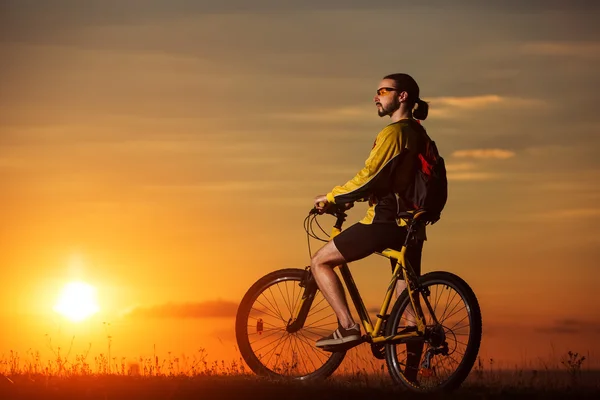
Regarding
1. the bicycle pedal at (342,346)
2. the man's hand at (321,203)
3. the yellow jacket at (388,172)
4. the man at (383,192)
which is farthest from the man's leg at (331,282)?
the yellow jacket at (388,172)

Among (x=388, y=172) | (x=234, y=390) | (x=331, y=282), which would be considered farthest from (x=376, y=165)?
(x=234, y=390)

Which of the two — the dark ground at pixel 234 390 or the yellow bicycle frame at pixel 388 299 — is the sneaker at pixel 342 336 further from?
the dark ground at pixel 234 390

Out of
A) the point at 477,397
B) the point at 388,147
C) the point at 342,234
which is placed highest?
the point at 388,147

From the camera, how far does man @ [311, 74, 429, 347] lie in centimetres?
1086

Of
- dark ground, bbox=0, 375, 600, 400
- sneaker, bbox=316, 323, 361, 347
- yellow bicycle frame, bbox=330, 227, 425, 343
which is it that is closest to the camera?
dark ground, bbox=0, 375, 600, 400

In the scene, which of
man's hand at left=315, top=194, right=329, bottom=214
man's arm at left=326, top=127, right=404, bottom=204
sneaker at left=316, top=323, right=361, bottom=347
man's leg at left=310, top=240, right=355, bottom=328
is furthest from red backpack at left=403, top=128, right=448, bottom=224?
sneaker at left=316, top=323, right=361, bottom=347

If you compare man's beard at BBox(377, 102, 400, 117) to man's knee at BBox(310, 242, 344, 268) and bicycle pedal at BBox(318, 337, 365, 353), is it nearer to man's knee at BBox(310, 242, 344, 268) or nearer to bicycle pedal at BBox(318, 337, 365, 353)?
man's knee at BBox(310, 242, 344, 268)

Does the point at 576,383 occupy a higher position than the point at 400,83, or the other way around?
the point at 400,83

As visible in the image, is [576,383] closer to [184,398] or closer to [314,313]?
[314,313]

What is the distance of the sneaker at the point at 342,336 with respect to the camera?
36.9 feet

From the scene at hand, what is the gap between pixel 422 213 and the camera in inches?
428

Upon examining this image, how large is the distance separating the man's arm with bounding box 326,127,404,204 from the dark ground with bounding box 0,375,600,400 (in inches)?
77.9

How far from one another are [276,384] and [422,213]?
7.60 feet

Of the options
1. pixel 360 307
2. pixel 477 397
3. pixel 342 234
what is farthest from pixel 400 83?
pixel 477 397
